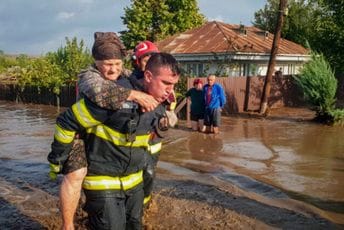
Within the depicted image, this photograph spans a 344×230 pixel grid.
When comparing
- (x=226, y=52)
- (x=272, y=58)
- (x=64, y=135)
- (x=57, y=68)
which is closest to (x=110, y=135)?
(x=64, y=135)

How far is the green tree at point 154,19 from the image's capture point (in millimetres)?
39844

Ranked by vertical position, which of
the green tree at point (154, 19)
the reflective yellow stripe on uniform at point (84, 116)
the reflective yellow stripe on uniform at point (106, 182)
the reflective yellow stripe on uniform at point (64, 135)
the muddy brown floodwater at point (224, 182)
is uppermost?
the green tree at point (154, 19)

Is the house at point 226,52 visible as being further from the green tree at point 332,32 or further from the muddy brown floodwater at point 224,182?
the muddy brown floodwater at point 224,182

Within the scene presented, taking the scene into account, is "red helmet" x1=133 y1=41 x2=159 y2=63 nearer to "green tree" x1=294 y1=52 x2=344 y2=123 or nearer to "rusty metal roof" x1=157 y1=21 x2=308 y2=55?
"green tree" x1=294 y1=52 x2=344 y2=123

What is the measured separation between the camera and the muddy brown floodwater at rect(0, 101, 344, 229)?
19.2ft

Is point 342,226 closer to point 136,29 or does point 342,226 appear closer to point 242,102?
point 242,102

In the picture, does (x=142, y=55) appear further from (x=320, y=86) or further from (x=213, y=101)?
(x=320, y=86)

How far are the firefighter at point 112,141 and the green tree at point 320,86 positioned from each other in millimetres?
13228

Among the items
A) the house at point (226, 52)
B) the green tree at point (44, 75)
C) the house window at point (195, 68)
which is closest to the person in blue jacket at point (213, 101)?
the house at point (226, 52)

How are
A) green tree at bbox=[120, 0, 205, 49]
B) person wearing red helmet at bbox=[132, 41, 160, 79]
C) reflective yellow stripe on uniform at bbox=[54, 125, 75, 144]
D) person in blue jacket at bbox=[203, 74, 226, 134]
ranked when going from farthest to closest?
1. green tree at bbox=[120, 0, 205, 49]
2. person in blue jacket at bbox=[203, 74, 226, 134]
3. person wearing red helmet at bbox=[132, 41, 160, 79]
4. reflective yellow stripe on uniform at bbox=[54, 125, 75, 144]

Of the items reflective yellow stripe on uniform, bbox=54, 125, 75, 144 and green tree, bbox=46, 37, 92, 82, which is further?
green tree, bbox=46, 37, 92, 82

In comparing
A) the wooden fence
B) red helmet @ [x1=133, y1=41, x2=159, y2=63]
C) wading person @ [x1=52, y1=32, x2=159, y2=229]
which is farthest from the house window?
wading person @ [x1=52, y1=32, x2=159, y2=229]

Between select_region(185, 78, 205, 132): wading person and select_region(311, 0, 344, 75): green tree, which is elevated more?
select_region(311, 0, 344, 75): green tree

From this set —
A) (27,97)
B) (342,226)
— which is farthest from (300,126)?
(27,97)
